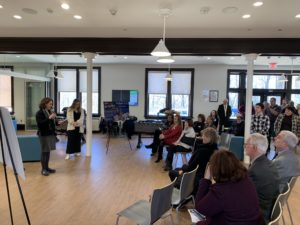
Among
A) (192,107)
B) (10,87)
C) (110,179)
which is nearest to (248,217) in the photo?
(110,179)

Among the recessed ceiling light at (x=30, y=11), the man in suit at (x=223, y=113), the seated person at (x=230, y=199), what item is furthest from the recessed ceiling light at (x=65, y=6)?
the man in suit at (x=223, y=113)

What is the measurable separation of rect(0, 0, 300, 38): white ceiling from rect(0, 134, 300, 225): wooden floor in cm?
313

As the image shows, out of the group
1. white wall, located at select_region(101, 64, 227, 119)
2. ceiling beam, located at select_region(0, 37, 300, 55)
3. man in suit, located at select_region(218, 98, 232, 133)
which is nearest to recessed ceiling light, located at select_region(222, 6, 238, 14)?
ceiling beam, located at select_region(0, 37, 300, 55)

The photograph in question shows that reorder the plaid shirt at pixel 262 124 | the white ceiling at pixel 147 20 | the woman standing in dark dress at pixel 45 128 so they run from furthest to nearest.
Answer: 1. the plaid shirt at pixel 262 124
2. the woman standing in dark dress at pixel 45 128
3. the white ceiling at pixel 147 20

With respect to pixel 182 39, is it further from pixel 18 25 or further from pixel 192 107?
pixel 192 107

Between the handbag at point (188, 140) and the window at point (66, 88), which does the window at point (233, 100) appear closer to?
the handbag at point (188, 140)

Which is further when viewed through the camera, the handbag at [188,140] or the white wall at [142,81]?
the white wall at [142,81]

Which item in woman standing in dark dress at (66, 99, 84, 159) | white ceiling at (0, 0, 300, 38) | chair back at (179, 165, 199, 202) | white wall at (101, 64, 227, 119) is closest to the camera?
chair back at (179, 165, 199, 202)

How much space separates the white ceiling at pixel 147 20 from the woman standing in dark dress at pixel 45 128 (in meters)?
1.74

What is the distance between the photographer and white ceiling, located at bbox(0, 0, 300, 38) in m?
4.20

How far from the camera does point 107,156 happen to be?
686cm

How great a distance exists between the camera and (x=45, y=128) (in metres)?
4.96

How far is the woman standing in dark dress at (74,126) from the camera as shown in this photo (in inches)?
246

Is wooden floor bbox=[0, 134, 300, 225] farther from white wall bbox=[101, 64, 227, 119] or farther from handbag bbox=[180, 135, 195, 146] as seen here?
white wall bbox=[101, 64, 227, 119]
